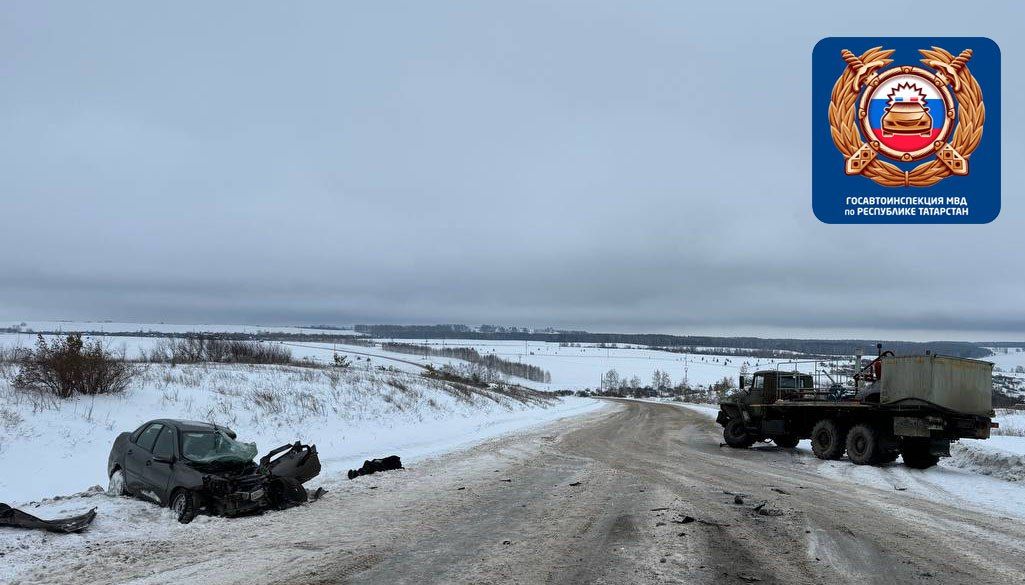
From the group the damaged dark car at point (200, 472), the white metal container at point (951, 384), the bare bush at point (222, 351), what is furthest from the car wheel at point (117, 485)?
the bare bush at point (222, 351)

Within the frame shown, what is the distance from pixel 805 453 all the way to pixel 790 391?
198 centimetres

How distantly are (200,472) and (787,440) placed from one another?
17433 millimetres

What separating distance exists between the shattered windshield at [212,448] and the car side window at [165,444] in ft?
0.59

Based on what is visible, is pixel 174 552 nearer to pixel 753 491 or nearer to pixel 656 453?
pixel 753 491

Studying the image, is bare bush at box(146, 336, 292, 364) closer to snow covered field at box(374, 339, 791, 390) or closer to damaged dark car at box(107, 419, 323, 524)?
damaged dark car at box(107, 419, 323, 524)

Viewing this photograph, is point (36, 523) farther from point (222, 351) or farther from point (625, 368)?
point (625, 368)

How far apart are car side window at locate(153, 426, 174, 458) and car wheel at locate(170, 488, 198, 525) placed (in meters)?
0.79

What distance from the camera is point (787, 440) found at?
68.7 feet

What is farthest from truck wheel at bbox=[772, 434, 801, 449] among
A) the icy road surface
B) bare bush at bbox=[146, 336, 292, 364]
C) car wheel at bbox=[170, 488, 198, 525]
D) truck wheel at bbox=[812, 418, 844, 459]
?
bare bush at bbox=[146, 336, 292, 364]

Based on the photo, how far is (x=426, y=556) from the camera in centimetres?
751

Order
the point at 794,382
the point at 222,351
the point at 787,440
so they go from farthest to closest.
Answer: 1. the point at 222,351
2. the point at 794,382
3. the point at 787,440

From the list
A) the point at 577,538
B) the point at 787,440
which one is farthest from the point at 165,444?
the point at 787,440

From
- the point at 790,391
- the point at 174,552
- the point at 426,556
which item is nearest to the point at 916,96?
the point at 790,391

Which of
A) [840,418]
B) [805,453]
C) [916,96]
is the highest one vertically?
[916,96]
